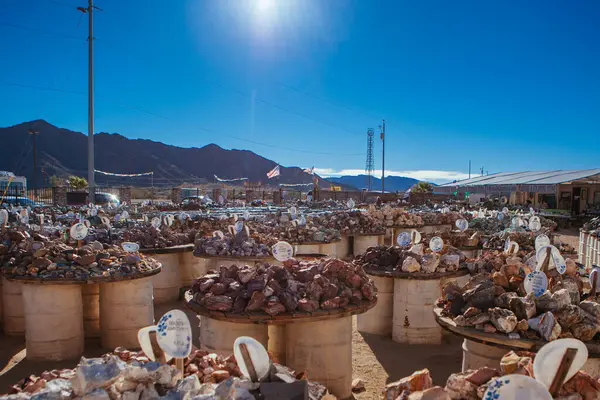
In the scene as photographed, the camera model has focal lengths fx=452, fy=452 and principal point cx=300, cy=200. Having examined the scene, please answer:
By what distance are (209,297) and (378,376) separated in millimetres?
1972

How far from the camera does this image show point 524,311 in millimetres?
3236

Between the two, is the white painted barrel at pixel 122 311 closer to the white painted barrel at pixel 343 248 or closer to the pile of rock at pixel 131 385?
the pile of rock at pixel 131 385

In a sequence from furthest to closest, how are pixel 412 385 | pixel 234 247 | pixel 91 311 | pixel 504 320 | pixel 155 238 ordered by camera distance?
pixel 155 238 → pixel 234 247 → pixel 91 311 → pixel 504 320 → pixel 412 385

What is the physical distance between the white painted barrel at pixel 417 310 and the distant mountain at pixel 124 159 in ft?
210

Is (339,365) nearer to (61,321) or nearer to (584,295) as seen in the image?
(584,295)

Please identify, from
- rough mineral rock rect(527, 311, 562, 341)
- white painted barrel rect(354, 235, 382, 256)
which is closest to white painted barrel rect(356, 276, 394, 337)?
rough mineral rock rect(527, 311, 562, 341)

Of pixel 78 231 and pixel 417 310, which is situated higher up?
pixel 78 231

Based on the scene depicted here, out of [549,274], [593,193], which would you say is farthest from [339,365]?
[593,193]

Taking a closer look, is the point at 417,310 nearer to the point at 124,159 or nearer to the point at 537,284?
the point at 537,284

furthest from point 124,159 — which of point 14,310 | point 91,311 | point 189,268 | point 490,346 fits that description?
point 490,346

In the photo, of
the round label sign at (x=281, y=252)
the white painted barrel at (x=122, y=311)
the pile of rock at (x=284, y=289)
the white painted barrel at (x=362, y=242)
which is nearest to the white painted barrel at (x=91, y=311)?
the white painted barrel at (x=122, y=311)

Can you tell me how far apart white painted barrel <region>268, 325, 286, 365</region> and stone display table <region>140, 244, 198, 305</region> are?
3540 millimetres

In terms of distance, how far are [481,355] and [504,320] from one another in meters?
0.44

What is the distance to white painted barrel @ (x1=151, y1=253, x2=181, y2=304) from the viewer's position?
7.18 m
